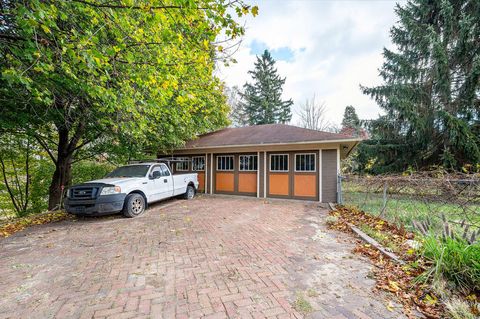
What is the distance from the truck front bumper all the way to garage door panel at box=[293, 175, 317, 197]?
22.9 feet

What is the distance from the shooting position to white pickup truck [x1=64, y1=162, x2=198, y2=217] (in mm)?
5988

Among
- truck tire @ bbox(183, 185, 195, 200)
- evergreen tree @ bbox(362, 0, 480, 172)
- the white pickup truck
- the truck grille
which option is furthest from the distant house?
the truck grille

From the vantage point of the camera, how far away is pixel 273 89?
28.9m

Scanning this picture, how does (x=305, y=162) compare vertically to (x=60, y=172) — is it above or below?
above

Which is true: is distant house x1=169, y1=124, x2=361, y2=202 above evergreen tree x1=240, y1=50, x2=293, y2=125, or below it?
below

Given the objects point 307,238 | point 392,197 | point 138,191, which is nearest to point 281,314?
point 307,238

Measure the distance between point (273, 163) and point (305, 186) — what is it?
1.83 m

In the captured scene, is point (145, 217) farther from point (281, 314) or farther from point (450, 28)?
point (450, 28)

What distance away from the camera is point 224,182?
452 inches

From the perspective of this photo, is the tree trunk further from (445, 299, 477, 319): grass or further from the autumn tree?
(445, 299, 477, 319): grass

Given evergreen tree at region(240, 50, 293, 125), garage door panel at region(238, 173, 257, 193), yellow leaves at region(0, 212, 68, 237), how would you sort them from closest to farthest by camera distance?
1. yellow leaves at region(0, 212, 68, 237)
2. garage door panel at region(238, 173, 257, 193)
3. evergreen tree at region(240, 50, 293, 125)

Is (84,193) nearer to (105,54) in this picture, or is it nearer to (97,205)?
(97,205)

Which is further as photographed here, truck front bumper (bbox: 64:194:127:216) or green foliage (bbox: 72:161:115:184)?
green foliage (bbox: 72:161:115:184)

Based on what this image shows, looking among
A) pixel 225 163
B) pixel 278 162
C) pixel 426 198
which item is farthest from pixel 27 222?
pixel 426 198
